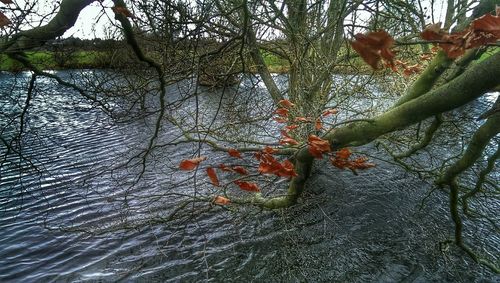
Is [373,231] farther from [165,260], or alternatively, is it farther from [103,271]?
[103,271]

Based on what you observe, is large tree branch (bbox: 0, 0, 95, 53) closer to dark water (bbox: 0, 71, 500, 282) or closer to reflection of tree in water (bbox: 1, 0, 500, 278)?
reflection of tree in water (bbox: 1, 0, 500, 278)

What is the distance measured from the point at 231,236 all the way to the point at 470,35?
4689mm

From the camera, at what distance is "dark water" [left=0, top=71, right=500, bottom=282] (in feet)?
15.2

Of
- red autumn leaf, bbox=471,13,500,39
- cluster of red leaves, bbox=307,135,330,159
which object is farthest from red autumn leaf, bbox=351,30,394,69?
cluster of red leaves, bbox=307,135,330,159

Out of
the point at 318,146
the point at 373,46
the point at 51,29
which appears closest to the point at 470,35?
the point at 373,46

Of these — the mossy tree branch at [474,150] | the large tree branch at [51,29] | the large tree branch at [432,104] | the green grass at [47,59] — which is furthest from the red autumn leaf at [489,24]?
the green grass at [47,59]

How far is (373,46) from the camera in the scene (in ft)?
2.80

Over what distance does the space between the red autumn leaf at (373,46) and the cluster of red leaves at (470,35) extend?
46 centimetres

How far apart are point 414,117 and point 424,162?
641cm

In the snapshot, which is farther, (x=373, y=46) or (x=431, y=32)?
(x=431, y=32)

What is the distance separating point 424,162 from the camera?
8.30 metres

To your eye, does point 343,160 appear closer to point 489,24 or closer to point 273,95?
point 489,24

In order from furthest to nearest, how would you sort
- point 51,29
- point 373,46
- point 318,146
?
point 318,146 < point 51,29 < point 373,46

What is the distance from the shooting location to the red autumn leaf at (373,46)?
84 centimetres
